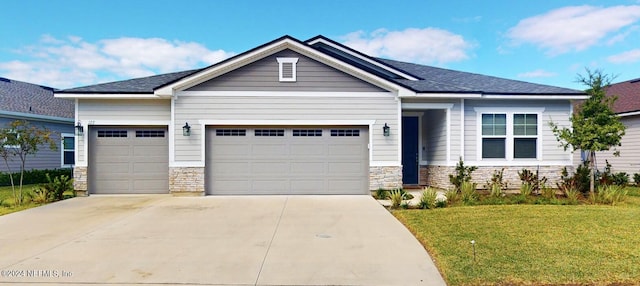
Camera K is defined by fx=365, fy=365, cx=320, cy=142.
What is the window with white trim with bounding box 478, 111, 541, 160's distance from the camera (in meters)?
12.4

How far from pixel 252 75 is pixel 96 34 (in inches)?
464

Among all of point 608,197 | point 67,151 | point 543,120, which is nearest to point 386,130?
point 543,120

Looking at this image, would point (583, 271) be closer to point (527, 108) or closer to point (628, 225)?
point (628, 225)

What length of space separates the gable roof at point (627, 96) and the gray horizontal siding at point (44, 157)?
79.4ft

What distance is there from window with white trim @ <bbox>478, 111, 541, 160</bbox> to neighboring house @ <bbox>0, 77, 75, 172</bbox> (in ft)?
52.9

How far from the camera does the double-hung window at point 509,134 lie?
12.4 meters

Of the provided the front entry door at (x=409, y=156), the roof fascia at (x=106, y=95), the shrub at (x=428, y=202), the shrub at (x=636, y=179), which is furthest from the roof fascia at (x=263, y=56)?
the shrub at (x=636, y=179)

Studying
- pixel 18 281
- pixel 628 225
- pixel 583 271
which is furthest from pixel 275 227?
pixel 628 225

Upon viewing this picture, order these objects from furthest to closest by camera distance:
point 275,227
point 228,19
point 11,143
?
1. point 228,19
2. point 11,143
3. point 275,227

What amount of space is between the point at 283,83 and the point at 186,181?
4275mm

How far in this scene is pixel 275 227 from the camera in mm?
7137

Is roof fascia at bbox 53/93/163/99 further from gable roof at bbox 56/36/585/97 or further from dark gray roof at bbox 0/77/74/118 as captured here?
dark gray roof at bbox 0/77/74/118

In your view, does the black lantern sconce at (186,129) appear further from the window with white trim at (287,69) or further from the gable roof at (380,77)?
the window with white trim at (287,69)

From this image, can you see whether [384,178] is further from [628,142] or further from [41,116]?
[41,116]
